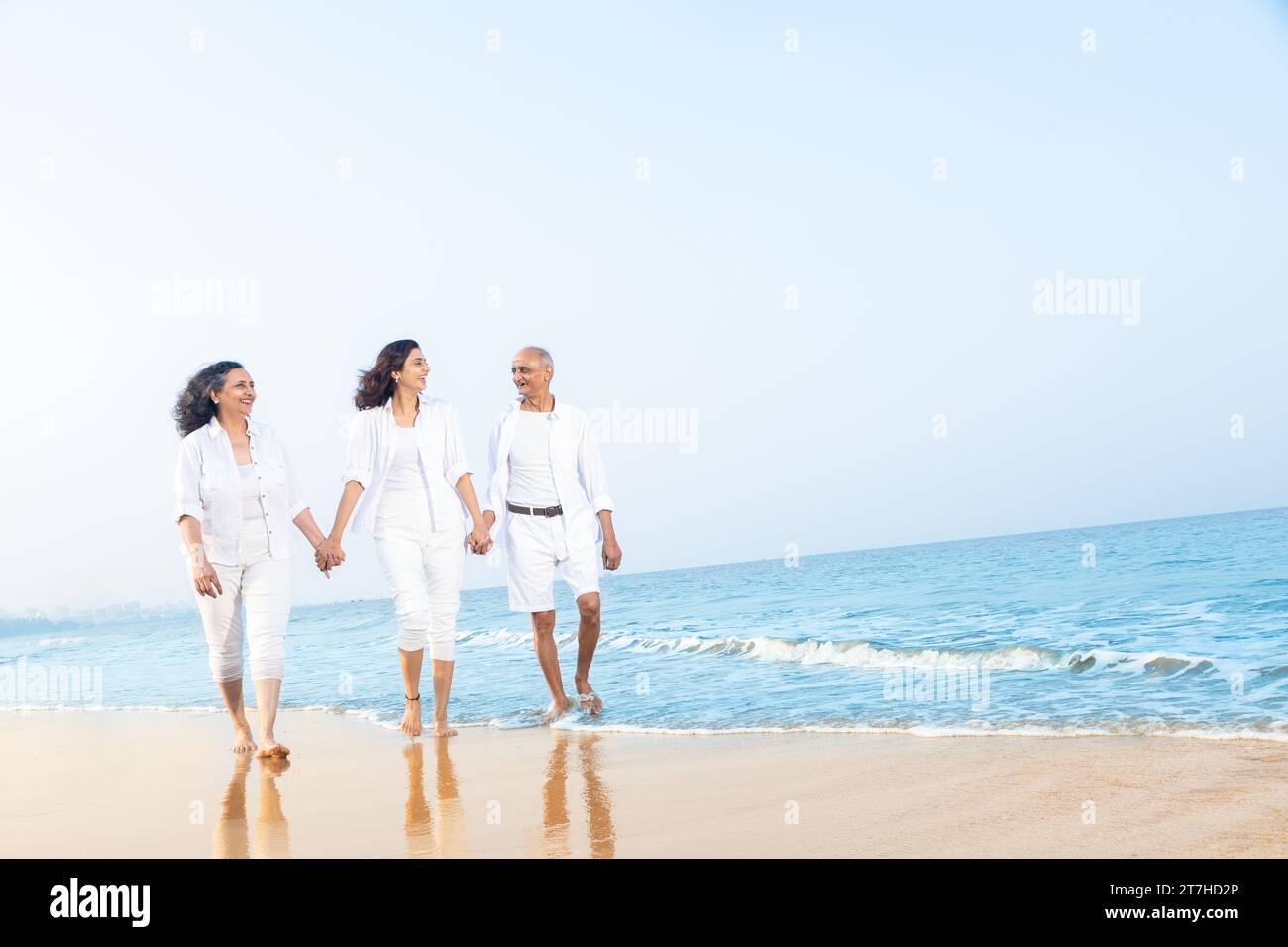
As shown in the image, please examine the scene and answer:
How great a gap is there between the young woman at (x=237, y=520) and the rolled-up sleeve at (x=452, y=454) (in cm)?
93

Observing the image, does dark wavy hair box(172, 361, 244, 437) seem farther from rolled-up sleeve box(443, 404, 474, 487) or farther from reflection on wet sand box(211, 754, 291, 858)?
reflection on wet sand box(211, 754, 291, 858)

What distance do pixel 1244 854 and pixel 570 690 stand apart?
582 cm

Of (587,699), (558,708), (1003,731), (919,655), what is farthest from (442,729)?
(919,655)

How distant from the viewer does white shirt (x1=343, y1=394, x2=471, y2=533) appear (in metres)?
6.14

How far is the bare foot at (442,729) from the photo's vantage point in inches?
244

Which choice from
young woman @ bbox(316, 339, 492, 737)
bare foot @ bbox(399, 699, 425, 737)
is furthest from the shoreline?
young woman @ bbox(316, 339, 492, 737)

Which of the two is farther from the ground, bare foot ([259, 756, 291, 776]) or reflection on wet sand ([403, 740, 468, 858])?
reflection on wet sand ([403, 740, 468, 858])

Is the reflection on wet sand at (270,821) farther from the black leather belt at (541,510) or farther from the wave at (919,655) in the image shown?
the wave at (919,655)

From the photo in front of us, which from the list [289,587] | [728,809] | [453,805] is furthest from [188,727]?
[728,809]

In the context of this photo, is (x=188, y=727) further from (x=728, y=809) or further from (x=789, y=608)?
(x=789, y=608)

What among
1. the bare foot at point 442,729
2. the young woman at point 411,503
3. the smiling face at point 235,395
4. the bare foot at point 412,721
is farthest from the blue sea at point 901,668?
the smiling face at point 235,395

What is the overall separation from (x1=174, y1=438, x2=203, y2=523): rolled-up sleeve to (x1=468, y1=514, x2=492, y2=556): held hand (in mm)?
1509

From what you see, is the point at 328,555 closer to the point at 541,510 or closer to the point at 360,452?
the point at 360,452

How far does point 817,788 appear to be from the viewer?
4.18m
